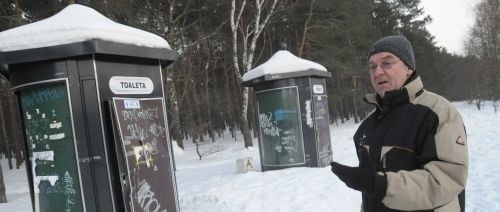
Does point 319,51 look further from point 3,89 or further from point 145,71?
point 145,71

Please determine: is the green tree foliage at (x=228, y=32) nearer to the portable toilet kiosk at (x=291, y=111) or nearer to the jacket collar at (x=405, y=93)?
the portable toilet kiosk at (x=291, y=111)

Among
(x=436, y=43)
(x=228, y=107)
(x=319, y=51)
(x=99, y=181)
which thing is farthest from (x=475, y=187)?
(x=436, y=43)

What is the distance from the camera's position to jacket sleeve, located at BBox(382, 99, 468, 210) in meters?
1.91

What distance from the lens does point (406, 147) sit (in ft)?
6.68

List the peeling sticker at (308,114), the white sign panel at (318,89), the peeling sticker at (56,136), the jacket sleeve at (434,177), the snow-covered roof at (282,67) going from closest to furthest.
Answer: the jacket sleeve at (434,177) → the peeling sticker at (56,136) → the snow-covered roof at (282,67) → the peeling sticker at (308,114) → the white sign panel at (318,89)

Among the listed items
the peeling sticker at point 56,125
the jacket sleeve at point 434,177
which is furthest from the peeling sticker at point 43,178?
the jacket sleeve at point 434,177

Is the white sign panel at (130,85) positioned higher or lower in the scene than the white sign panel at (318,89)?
higher

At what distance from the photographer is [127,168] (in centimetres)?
568

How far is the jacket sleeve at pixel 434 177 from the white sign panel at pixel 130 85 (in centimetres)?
460

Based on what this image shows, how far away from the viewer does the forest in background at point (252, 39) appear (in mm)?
18984

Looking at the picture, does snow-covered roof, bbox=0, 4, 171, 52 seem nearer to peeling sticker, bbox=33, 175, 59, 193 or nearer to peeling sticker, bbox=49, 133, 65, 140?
peeling sticker, bbox=49, 133, 65, 140

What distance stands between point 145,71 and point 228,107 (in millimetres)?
29081

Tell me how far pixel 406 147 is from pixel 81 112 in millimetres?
4602

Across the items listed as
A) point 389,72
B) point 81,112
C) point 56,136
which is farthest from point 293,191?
point 389,72
